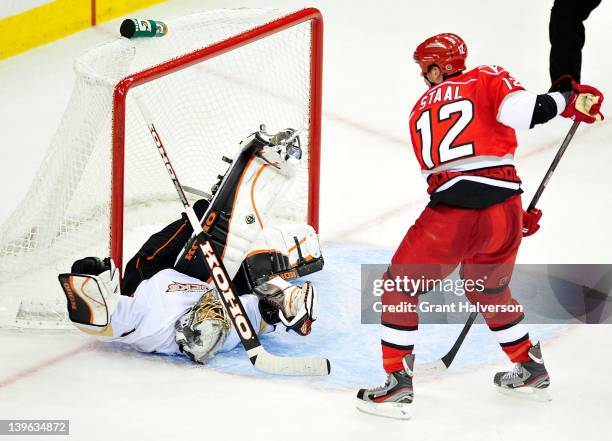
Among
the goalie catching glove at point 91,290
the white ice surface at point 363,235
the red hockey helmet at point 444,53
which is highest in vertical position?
the red hockey helmet at point 444,53

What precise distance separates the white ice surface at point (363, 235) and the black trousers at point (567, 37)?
2.46 ft

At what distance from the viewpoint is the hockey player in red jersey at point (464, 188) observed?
3.29 metres

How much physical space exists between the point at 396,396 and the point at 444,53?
856 mm

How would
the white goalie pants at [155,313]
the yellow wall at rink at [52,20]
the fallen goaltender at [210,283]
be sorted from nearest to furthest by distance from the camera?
the fallen goaltender at [210,283], the white goalie pants at [155,313], the yellow wall at rink at [52,20]

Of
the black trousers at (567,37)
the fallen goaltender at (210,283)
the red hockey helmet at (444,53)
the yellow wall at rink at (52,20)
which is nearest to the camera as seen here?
the red hockey helmet at (444,53)

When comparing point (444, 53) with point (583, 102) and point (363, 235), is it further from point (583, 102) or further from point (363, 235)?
point (363, 235)

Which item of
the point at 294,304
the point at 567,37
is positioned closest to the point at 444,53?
the point at 567,37

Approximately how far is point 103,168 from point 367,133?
1796mm

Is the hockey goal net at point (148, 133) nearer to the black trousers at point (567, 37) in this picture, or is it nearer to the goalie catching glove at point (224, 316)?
the goalie catching glove at point (224, 316)

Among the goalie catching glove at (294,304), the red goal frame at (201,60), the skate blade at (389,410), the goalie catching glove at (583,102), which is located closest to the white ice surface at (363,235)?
the skate blade at (389,410)

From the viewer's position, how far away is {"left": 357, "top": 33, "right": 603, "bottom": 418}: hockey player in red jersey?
3.29 meters

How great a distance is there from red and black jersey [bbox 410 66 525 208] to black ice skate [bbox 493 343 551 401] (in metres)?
0.44

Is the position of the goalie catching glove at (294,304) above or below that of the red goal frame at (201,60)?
below

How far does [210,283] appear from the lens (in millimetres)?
3857
